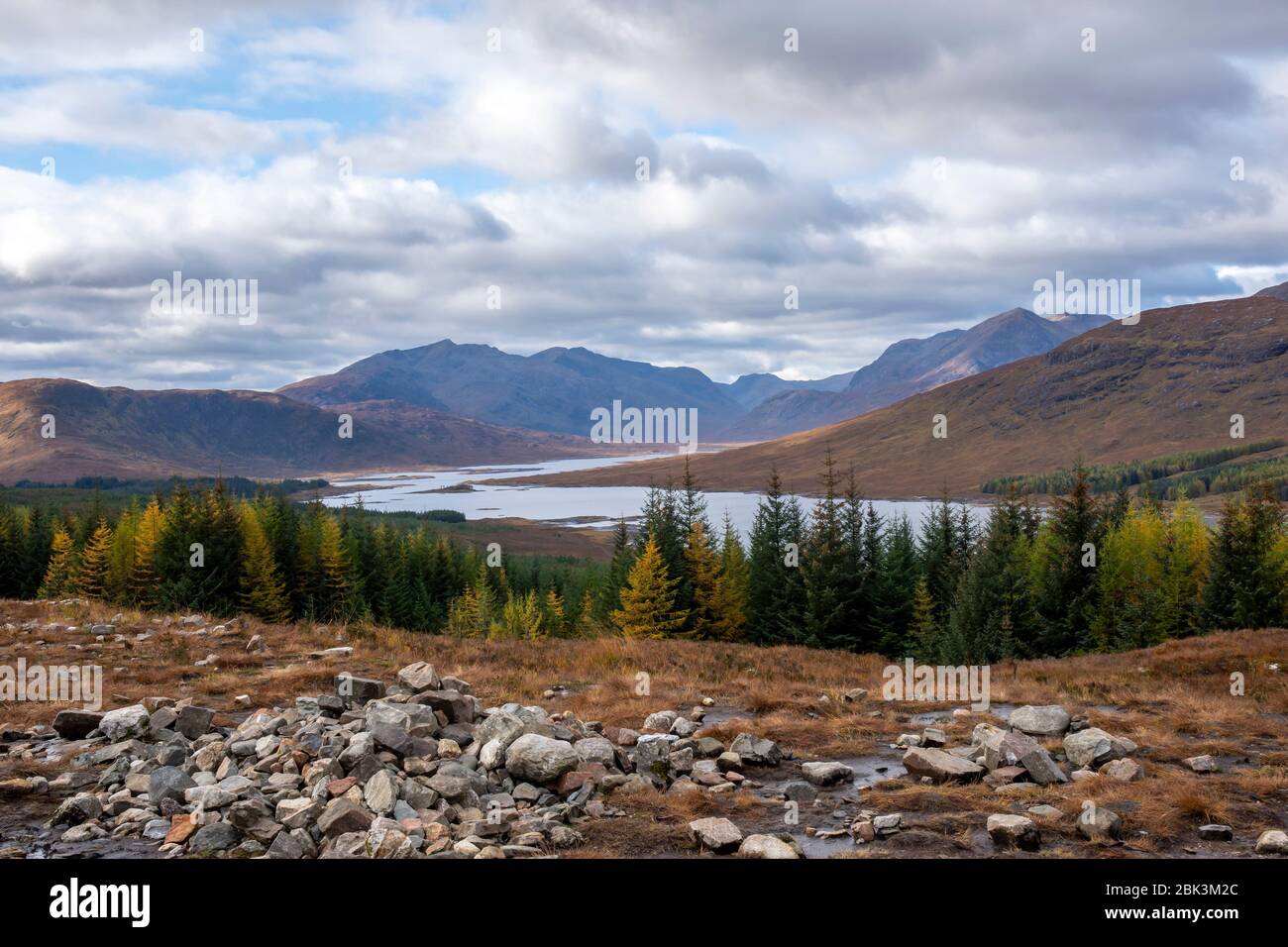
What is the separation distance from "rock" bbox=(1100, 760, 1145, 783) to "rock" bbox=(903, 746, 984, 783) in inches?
70.6

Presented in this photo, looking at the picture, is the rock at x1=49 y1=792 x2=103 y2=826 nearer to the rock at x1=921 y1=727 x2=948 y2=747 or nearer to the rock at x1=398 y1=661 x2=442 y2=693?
the rock at x1=398 y1=661 x2=442 y2=693

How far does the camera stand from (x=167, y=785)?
10.0m

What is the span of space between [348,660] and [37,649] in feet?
26.3

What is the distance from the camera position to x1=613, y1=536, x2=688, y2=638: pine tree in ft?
158

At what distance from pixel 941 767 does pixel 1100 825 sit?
7.74 ft

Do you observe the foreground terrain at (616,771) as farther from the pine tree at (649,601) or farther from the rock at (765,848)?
the pine tree at (649,601)

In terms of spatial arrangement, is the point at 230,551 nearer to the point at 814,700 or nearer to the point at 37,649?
the point at 37,649

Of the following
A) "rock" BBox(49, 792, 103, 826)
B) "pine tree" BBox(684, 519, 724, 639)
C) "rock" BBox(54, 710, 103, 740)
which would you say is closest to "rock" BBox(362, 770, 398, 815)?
"rock" BBox(49, 792, 103, 826)

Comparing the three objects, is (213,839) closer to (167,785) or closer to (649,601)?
(167,785)

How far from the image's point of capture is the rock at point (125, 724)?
1236 centimetres
